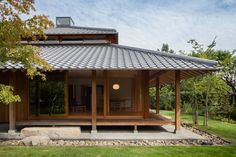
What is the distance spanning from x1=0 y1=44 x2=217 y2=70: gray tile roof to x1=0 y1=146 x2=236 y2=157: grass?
3.12 metres

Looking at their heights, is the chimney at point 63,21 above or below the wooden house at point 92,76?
above

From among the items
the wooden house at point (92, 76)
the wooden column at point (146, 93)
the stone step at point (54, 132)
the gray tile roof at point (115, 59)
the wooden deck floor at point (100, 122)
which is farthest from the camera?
the wooden column at point (146, 93)

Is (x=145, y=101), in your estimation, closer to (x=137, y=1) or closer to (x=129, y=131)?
(x=129, y=131)

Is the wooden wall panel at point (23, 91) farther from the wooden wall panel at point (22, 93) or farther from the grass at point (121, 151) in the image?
the grass at point (121, 151)

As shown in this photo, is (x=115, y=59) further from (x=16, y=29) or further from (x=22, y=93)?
(x=16, y=29)

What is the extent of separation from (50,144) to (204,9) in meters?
15.4

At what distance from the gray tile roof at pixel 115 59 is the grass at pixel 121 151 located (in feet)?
10.2

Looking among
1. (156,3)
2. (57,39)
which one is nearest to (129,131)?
(57,39)

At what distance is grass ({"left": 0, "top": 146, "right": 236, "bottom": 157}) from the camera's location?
7.38 metres

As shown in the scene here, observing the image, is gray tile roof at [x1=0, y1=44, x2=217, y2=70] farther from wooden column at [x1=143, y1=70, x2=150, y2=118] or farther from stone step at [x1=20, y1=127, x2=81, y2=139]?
stone step at [x1=20, y1=127, x2=81, y2=139]

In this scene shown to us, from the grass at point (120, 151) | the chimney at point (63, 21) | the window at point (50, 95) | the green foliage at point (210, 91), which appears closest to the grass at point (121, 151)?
the grass at point (120, 151)

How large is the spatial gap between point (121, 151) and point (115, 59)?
16.0ft

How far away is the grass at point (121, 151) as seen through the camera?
738 centimetres

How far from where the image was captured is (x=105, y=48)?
47.9ft
